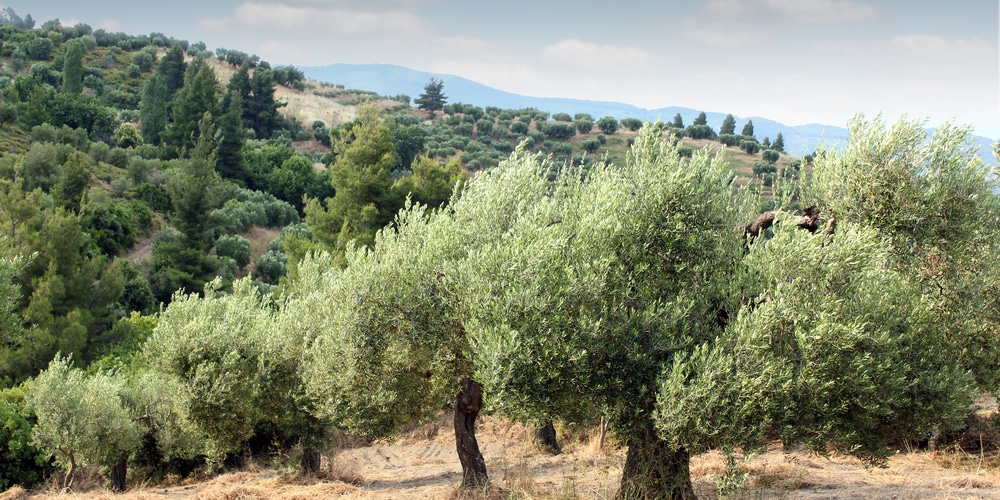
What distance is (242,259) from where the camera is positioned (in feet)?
199

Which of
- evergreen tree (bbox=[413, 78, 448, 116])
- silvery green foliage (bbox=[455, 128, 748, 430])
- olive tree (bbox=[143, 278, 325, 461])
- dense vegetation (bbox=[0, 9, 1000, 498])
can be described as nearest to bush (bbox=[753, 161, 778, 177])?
evergreen tree (bbox=[413, 78, 448, 116])

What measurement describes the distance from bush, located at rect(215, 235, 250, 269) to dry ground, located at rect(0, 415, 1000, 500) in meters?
37.0

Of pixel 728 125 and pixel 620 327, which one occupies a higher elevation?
pixel 728 125

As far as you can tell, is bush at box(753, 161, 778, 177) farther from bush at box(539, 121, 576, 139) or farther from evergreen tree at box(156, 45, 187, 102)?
evergreen tree at box(156, 45, 187, 102)

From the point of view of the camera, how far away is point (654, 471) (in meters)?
15.0

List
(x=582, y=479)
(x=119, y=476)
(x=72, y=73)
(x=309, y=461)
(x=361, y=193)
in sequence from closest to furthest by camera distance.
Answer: (x=582, y=479) < (x=309, y=461) < (x=119, y=476) < (x=361, y=193) < (x=72, y=73)

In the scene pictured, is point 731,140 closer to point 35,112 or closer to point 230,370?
point 35,112

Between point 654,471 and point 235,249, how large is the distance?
172 feet

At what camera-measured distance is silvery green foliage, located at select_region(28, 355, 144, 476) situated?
20672mm

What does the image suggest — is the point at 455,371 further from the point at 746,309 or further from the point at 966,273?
the point at 966,273

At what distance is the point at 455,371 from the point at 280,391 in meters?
6.17

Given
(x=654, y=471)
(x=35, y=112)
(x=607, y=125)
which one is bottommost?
(x=654, y=471)

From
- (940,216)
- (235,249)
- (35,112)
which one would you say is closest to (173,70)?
(35,112)

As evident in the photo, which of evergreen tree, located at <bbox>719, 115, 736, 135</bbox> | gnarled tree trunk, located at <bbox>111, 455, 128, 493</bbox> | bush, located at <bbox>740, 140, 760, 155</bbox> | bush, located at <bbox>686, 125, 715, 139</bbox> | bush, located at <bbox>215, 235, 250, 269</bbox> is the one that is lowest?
A: gnarled tree trunk, located at <bbox>111, 455, 128, 493</bbox>
